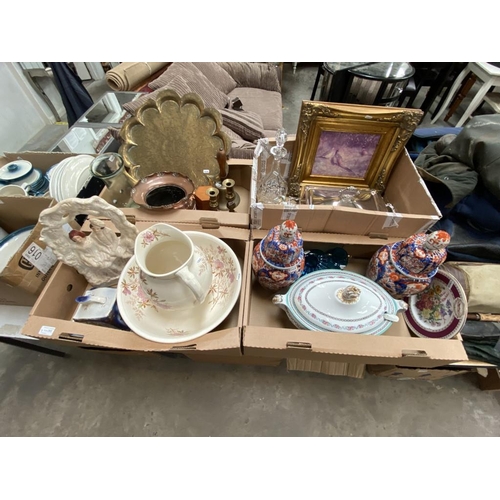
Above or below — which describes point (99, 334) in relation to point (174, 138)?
below

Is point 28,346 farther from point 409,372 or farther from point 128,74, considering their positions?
point 128,74

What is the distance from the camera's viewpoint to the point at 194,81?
5.12ft

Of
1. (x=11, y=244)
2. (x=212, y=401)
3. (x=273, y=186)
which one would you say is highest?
(x=273, y=186)

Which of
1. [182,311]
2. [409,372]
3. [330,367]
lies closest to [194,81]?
[182,311]

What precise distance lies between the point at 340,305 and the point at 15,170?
1.45 m

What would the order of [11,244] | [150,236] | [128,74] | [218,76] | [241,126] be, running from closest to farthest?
[150,236] → [11,244] → [241,126] → [128,74] → [218,76]

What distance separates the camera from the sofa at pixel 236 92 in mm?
1397

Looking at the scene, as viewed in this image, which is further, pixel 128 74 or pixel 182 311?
pixel 128 74

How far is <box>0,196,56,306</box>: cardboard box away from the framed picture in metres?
0.98

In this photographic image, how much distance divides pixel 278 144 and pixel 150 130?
1.67 ft

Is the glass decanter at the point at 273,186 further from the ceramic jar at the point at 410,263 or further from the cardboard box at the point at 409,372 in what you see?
the cardboard box at the point at 409,372

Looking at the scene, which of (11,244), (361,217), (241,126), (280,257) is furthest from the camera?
(241,126)

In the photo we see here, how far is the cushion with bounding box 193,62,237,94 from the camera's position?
5.95 feet

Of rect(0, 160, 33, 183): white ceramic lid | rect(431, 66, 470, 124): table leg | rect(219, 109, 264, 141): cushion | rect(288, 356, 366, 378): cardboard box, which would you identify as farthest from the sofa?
rect(431, 66, 470, 124): table leg
